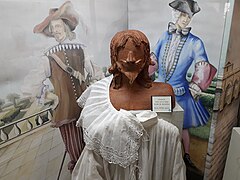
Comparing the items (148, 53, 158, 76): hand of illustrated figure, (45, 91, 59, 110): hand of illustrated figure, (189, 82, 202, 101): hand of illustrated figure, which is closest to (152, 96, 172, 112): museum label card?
(189, 82, 202, 101): hand of illustrated figure

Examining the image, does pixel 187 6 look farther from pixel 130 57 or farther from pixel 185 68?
pixel 130 57

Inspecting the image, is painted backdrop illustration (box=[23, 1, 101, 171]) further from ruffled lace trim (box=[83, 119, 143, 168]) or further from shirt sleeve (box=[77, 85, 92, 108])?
ruffled lace trim (box=[83, 119, 143, 168])

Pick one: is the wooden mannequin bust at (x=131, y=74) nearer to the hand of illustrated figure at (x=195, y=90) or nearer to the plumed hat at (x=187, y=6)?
the hand of illustrated figure at (x=195, y=90)

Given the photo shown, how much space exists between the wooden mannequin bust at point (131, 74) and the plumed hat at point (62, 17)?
36 centimetres

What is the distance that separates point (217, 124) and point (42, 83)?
103 centimetres

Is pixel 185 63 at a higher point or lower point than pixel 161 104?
higher

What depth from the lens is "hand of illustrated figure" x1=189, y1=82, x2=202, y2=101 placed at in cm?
137

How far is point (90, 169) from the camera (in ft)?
3.41

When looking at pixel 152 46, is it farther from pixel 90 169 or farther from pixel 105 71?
pixel 90 169

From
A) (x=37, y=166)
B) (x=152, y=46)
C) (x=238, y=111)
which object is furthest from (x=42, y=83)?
(x=238, y=111)

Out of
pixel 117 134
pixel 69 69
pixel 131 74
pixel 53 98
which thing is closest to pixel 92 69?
pixel 69 69

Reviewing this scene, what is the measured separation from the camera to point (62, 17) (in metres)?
1.22

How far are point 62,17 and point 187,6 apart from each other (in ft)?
2.35

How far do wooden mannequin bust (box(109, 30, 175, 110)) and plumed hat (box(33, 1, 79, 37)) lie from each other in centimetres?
36
